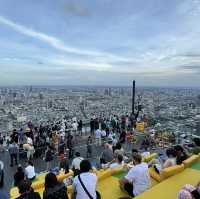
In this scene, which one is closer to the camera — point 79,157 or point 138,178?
point 138,178

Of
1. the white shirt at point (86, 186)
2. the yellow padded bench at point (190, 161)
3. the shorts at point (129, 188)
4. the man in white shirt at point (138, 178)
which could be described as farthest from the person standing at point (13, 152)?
the white shirt at point (86, 186)

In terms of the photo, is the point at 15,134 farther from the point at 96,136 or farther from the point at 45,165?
the point at 96,136

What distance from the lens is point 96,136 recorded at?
1281cm

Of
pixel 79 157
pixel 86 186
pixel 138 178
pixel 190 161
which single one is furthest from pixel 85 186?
pixel 190 161

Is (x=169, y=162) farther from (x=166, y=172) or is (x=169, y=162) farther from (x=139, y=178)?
(x=139, y=178)

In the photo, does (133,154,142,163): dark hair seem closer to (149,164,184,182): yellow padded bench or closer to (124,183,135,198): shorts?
(124,183,135,198): shorts

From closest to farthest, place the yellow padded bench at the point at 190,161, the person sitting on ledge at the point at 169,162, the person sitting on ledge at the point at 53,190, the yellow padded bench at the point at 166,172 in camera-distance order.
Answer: the person sitting on ledge at the point at 53,190, the yellow padded bench at the point at 166,172, the person sitting on ledge at the point at 169,162, the yellow padded bench at the point at 190,161

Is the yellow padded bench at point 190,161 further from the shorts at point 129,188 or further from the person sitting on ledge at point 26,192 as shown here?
the person sitting on ledge at point 26,192

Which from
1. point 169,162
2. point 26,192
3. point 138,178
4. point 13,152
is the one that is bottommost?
point 13,152

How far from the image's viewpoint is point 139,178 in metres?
5.53

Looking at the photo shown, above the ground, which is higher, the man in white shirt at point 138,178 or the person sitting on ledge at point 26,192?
the person sitting on ledge at point 26,192

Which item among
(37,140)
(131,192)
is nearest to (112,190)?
(131,192)

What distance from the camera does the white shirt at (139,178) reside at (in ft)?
17.9

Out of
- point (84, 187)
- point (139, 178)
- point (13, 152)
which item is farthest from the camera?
point (13, 152)
